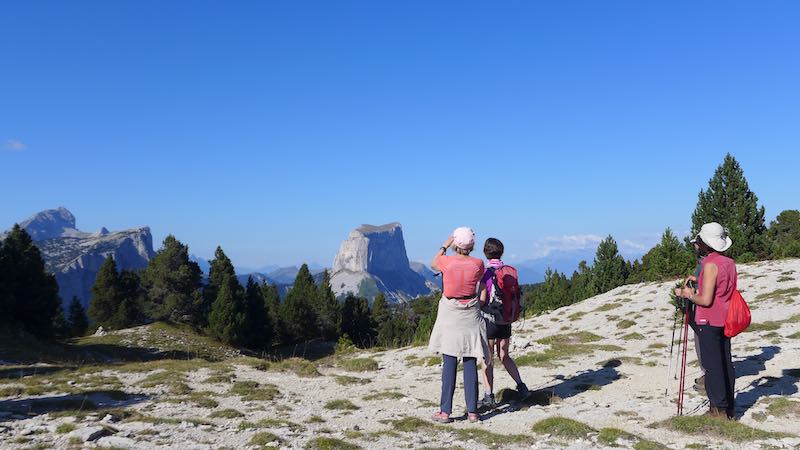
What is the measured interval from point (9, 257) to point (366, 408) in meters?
48.4

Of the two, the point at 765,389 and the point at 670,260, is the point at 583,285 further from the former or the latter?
the point at 765,389

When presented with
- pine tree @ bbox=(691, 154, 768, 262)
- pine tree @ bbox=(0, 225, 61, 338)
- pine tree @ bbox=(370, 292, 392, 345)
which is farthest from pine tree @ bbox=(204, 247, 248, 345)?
pine tree @ bbox=(691, 154, 768, 262)

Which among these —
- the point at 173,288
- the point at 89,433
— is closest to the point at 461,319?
the point at 89,433

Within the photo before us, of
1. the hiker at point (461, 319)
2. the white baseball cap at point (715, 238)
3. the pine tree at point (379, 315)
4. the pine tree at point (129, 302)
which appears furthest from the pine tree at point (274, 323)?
the white baseball cap at point (715, 238)

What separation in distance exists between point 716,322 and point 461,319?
3876 mm

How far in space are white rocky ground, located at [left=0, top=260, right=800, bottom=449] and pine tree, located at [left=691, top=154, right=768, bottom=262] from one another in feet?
99.5

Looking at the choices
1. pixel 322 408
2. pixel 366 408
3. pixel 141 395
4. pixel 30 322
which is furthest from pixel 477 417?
pixel 30 322

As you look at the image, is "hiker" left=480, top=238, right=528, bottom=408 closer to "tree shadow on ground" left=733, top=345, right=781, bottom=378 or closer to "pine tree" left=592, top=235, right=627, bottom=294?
"tree shadow on ground" left=733, top=345, right=781, bottom=378

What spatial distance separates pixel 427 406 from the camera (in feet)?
32.0

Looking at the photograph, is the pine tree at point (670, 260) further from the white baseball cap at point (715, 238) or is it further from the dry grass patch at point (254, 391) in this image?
the dry grass patch at point (254, 391)

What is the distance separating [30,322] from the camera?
141ft

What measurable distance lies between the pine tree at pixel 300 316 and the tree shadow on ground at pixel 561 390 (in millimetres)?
59095

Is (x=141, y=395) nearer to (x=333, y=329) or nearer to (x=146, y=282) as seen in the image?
(x=146, y=282)

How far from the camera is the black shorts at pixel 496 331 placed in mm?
8904
